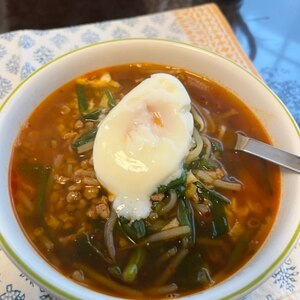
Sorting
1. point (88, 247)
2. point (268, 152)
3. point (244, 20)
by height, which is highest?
point (268, 152)

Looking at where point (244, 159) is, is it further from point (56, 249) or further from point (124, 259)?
point (56, 249)

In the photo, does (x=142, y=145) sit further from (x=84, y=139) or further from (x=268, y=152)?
(x=268, y=152)

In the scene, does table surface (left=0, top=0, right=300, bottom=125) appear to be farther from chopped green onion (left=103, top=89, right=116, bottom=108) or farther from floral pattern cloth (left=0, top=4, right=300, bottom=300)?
chopped green onion (left=103, top=89, right=116, bottom=108)

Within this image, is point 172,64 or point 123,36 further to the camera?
point 123,36

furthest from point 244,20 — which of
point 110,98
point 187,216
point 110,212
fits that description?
point 110,212

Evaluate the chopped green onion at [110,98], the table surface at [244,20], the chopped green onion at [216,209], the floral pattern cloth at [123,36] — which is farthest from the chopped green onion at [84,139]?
the table surface at [244,20]

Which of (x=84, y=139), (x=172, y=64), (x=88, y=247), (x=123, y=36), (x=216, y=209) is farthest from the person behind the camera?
(x=123, y=36)
